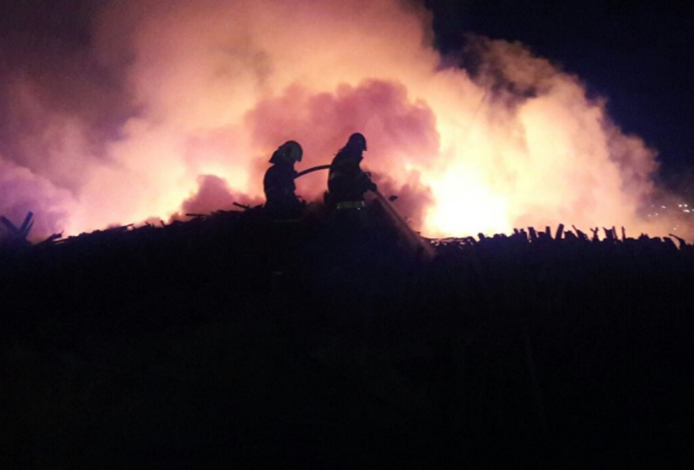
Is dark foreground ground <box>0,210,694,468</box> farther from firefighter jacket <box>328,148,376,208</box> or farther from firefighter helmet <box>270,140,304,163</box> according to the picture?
firefighter helmet <box>270,140,304,163</box>

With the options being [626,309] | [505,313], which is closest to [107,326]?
[505,313]

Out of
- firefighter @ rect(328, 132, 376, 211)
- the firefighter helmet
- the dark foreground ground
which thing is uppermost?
the firefighter helmet

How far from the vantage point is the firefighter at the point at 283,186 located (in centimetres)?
667

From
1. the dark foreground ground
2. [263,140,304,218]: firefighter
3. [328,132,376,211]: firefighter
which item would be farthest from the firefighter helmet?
the dark foreground ground

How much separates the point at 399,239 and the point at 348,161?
145 centimetres

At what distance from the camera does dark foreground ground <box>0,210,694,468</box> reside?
464cm

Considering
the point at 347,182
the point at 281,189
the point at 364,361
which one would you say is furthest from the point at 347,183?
the point at 364,361

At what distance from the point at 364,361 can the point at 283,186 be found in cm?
335

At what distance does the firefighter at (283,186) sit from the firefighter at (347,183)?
2.18 ft

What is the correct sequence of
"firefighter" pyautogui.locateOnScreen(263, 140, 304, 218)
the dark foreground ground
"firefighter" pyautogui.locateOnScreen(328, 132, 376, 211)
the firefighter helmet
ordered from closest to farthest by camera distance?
the dark foreground ground
"firefighter" pyautogui.locateOnScreen(328, 132, 376, 211)
"firefighter" pyautogui.locateOnScreen(263, 140, 304, 218)
the firefighter helmet

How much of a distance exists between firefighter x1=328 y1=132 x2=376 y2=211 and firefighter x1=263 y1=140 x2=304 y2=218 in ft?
2.18

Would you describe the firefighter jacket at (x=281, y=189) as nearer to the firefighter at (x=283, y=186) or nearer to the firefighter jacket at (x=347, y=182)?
the firefighter at (x=283, y=186)

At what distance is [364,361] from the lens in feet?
16.6

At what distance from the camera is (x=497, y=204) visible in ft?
53.5
